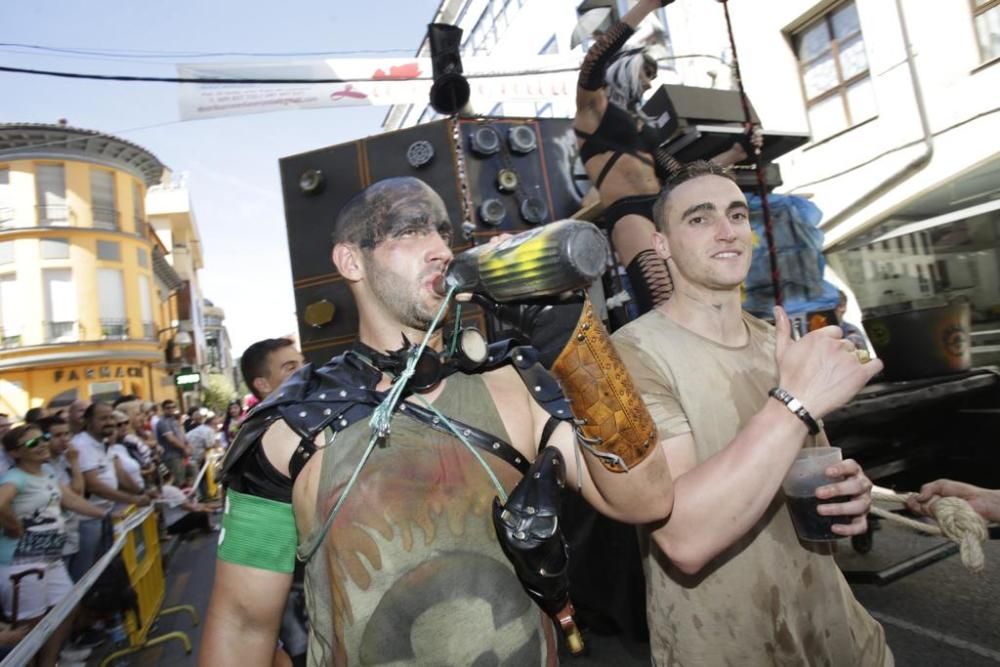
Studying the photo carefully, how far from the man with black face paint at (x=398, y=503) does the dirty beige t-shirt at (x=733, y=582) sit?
1.33 ft

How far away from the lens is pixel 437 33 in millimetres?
5293

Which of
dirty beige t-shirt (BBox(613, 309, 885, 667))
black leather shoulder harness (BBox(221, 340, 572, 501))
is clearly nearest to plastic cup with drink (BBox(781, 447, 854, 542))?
dirty beige t-shirt (BBox(613, 309, 885, 667))

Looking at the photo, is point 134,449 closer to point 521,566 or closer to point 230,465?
point 230,465

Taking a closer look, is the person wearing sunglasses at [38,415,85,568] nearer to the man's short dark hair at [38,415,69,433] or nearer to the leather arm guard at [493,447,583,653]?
the man's short dark hair at [38,415,69,433]

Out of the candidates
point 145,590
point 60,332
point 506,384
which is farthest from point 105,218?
point 506,384

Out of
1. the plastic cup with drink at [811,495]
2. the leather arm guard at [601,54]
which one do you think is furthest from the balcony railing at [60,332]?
the plastic cup with drink at [811,495]

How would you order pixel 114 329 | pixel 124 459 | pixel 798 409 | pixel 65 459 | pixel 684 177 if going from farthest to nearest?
pixel 114 329
pixel 124 459
pixel 65 459
pixel 684 177
pixel 798 409

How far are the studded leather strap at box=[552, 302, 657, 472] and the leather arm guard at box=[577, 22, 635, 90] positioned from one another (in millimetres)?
2137

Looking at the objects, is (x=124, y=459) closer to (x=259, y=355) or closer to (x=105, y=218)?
(x=259, y=355)

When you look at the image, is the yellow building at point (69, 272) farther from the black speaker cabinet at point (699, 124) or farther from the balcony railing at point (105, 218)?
the black speaker cabinet at point (699, 124)

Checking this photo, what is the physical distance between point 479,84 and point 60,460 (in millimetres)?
8381

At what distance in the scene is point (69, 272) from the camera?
27016mm

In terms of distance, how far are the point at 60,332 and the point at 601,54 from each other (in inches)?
1191

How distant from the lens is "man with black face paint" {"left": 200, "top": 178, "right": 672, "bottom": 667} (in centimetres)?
140
